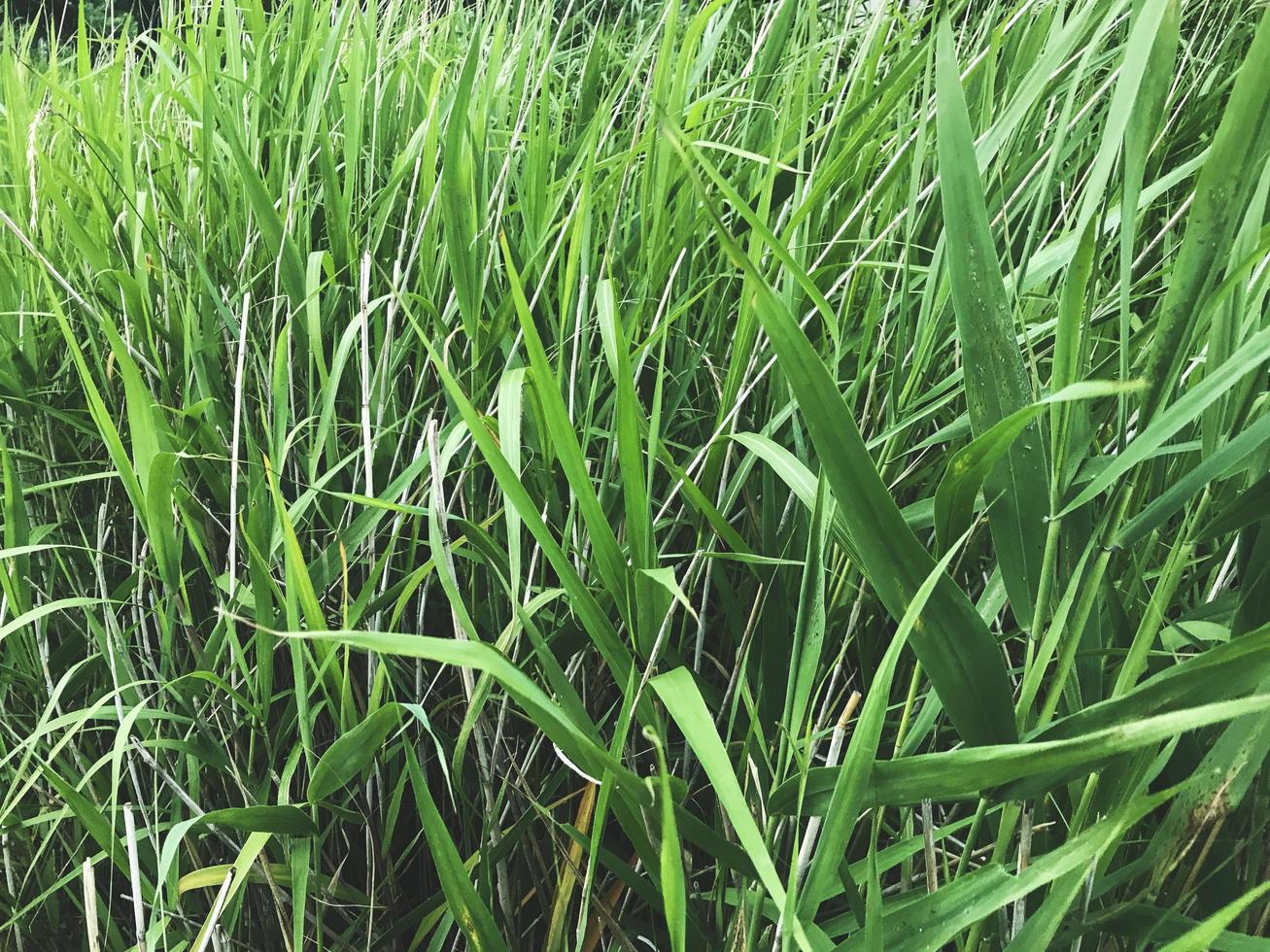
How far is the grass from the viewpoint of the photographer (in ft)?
0.91

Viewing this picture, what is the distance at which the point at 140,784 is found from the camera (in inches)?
20.4

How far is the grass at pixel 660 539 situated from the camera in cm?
28

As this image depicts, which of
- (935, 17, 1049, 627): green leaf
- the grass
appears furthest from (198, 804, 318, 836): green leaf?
(935, 17, 1049, 627): green leaf

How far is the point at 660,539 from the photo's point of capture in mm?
527

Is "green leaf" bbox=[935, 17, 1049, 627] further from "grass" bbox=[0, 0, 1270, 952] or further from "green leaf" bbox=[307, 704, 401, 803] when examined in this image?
"green leaf" bbox=[307, 704, 401, 803]

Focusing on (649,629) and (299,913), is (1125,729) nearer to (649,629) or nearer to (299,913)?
(649,629)

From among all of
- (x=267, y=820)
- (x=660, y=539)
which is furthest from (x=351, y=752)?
(x=660, y=539)

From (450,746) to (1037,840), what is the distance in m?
0.30

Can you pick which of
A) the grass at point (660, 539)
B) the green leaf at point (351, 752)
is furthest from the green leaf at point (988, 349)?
the green leaf at point (351, 752)

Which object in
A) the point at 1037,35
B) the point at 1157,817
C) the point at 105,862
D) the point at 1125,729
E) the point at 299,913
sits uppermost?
the point at 1037,35

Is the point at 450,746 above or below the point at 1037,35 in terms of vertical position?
below

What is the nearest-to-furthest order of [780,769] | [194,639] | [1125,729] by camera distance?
[1125,729]
[780,769]
[194,639]

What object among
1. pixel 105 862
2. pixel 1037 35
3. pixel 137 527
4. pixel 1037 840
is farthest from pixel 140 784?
pixel 1037 35

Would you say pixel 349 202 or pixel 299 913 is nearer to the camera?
pixel 299 913
